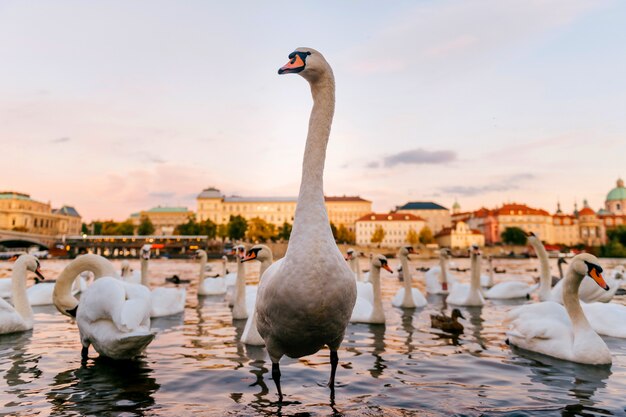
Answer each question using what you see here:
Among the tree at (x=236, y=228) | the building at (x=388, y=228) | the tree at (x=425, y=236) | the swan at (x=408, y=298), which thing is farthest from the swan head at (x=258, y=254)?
the building at (x=388, y=228)

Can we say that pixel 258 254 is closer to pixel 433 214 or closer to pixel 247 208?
pixel 247 208

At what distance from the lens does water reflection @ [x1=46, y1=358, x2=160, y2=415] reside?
426 cm

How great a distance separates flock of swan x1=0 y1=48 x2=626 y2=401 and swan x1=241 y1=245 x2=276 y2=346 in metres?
0.02

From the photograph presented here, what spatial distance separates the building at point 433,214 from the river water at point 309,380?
174097 millimetres

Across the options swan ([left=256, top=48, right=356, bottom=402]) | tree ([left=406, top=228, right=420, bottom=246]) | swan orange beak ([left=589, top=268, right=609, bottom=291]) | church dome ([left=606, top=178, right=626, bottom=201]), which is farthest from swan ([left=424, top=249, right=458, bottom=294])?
church dome ([left=606, top=178, right=626, bottom=201])

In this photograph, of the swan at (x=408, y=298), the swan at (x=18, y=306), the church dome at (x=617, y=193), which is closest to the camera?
the swan at (x=18, y=306)

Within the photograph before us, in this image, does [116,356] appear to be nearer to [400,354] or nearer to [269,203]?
[400,354]

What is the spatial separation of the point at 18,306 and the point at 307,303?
7686mm

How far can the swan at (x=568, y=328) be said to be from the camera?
595cm

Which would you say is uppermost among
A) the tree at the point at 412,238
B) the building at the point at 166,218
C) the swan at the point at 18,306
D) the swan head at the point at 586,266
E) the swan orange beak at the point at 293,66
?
the building at the point at 166,218

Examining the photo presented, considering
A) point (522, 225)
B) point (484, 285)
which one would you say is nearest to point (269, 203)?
point (522, 225)

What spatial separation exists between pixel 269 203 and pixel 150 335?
159 metres

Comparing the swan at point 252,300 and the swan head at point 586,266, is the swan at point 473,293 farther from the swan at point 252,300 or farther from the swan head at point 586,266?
the swan at point 252,300

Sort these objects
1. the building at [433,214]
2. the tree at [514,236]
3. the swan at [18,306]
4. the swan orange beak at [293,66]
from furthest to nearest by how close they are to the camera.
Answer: the building at [433,214]
the tree at [514,236]
the swan at [18,306]
the swan orange beak at [293,66]
